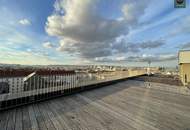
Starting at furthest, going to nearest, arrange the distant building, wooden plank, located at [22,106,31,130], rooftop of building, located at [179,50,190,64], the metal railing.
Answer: rooftop of building, located at [179,50,190,64], the distant building, the metal railing, wooden plank, located at [22,106,31,130]

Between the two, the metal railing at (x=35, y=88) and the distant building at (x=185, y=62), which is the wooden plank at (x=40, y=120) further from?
the distant building at (x=185, y=62)

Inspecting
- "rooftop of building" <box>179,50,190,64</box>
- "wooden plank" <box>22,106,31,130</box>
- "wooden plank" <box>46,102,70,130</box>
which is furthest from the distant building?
"wooden plank" <box>22,106,31,130</box>

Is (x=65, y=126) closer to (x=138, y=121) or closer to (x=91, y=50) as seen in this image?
(x=138, y=121)

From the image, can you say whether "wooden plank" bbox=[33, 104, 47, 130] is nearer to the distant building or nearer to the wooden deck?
the wooden deck

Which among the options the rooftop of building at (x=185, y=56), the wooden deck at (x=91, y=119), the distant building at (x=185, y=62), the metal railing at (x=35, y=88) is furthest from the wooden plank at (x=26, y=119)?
the rooftop of building at (x=185, y=56)

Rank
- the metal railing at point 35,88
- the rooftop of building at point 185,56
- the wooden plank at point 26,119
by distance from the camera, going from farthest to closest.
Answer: the rooftop of building at point 185,56 < the metal railing at point 35,88 < the wooden plank at point 26,119

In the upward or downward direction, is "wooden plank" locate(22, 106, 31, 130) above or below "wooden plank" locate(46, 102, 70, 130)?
above

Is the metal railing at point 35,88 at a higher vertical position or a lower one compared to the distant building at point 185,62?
lower

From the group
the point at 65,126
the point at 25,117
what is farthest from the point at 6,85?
the point at 65,126

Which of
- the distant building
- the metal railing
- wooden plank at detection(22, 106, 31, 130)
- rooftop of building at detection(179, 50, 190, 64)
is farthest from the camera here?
rooftop of building at detection(179, 50, 190, 64)

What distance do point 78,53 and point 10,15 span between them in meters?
23.5

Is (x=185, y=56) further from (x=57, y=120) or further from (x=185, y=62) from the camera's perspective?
(x=57, y=120)

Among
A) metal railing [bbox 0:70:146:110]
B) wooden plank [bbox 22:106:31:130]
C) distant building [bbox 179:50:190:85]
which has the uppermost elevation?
distant building [bbox 179:50:190:85]

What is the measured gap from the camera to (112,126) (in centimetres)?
236
